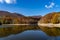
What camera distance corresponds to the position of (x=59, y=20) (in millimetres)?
49375

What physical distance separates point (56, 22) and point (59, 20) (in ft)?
4.78

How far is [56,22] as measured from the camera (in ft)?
160
